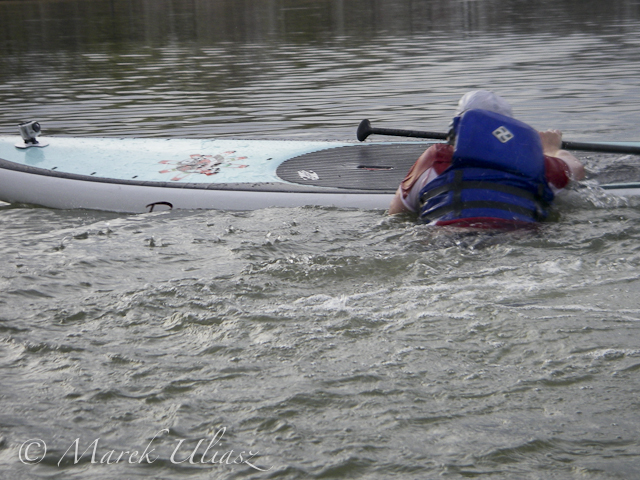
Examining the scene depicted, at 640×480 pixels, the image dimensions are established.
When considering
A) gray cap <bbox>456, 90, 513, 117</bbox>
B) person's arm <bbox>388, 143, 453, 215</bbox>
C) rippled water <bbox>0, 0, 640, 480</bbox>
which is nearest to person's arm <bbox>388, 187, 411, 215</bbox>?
person's arm <bbox>388, 143, 453, 215</bbox>

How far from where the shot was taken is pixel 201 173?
5.16m

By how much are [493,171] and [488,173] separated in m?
0.03

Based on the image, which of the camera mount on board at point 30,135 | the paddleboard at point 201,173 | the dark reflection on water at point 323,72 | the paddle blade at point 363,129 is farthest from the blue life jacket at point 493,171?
the dark reflection on water at point 323,72

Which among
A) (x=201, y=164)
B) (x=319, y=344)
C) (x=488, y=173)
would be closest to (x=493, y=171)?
(x=488, y=173)

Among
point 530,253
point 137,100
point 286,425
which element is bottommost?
point 286,425

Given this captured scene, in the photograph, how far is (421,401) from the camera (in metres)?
2.50

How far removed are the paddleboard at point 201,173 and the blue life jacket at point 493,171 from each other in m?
0.82

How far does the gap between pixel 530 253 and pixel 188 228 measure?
209cm

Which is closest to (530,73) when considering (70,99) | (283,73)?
(283,73)

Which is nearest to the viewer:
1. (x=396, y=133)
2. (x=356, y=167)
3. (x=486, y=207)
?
(x=486, y=207)

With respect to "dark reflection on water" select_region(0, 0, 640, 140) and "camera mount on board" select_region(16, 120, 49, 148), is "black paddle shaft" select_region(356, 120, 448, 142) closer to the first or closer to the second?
"dark reflection on water" select_region(0, 0, 640, 140)

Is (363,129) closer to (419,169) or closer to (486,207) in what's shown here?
(419,169)

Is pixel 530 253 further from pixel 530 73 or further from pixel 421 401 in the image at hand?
pixel 530 73

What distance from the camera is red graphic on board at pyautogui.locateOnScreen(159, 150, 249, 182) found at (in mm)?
5176
